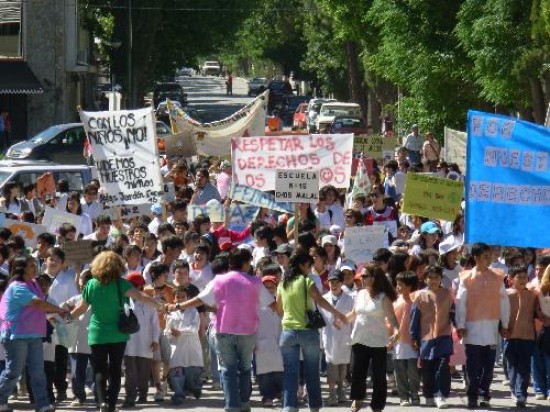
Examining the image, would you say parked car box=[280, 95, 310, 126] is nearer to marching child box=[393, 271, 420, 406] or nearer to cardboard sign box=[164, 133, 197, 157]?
cardboard sign box=[164, 133, 197, 157]

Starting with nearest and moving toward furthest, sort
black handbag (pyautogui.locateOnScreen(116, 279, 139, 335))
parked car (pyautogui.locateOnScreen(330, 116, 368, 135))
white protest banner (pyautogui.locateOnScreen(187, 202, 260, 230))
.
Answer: black handbag (pyautogui.locateOnScreen(116, 279, 139, 335)) → white protest banner (pyautogui.locateOnScreen(187, 202, 260, 230)) → parked car (pyautogui.locateOnScreen(330, 116, 368, 135))

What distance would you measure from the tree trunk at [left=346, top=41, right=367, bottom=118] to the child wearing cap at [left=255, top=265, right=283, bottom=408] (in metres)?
46.0

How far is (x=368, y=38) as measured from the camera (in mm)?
47312

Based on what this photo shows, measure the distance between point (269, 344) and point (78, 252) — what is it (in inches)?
83.5

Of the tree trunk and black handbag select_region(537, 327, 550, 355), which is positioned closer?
black handbag select_region(537, 327, 550, 355)

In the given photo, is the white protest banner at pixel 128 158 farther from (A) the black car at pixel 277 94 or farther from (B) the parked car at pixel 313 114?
(A) the black car at pixel 277 94

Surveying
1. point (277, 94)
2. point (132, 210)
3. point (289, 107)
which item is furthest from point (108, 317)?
point (277, 94)

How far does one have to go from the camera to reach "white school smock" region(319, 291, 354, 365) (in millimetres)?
14453

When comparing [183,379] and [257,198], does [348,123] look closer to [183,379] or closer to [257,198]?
[257,198]

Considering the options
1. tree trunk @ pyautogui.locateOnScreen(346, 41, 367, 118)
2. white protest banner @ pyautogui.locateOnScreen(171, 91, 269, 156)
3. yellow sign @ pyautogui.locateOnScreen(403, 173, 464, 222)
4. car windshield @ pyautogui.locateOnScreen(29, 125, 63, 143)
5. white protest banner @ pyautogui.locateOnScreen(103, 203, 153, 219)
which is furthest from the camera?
tree trunk @ pyautogui.locateOnScreen(346, 41, 367, 118)

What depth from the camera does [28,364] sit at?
43.2ft

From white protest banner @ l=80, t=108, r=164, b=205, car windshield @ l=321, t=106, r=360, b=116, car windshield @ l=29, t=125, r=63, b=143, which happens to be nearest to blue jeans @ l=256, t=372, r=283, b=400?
white protest banner @ l=80, t=108, r=164, b=205

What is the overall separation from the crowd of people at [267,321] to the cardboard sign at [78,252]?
4.1 inches

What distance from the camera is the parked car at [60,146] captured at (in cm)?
3616
